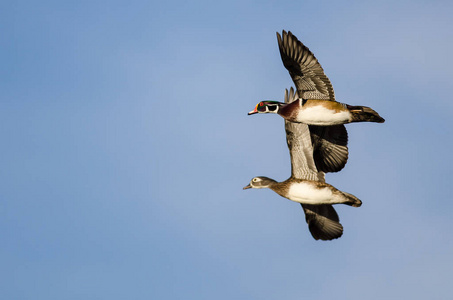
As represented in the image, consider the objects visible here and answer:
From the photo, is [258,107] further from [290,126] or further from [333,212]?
[333,212]

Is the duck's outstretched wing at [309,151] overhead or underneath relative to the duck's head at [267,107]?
underneath

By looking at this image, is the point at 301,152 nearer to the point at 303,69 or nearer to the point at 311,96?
the point at 311,96

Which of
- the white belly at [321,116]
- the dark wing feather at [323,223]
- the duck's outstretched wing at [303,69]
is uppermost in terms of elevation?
the duck's outstretched wing at [303,69]

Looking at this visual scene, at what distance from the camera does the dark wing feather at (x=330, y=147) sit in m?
23.1

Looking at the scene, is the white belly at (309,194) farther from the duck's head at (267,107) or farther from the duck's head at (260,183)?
the duck's head at (267,107)

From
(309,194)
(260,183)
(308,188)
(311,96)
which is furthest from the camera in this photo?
(260,183)

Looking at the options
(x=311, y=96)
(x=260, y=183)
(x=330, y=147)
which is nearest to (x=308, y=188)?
(x=330, y=147)

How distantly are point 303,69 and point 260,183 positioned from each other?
156 inches

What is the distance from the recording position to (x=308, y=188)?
74.2ft

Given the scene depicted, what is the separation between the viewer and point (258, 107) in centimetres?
2295

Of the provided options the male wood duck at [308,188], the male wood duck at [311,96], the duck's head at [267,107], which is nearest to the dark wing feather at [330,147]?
the male wood duck at [308,188]

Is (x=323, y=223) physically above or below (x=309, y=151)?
below

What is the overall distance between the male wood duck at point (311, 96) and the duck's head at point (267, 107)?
512 mm

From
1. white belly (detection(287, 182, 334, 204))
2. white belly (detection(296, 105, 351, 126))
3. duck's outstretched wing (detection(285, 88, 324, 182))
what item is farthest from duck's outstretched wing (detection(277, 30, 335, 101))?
white belly (detection(287, 182, 334, 204))
